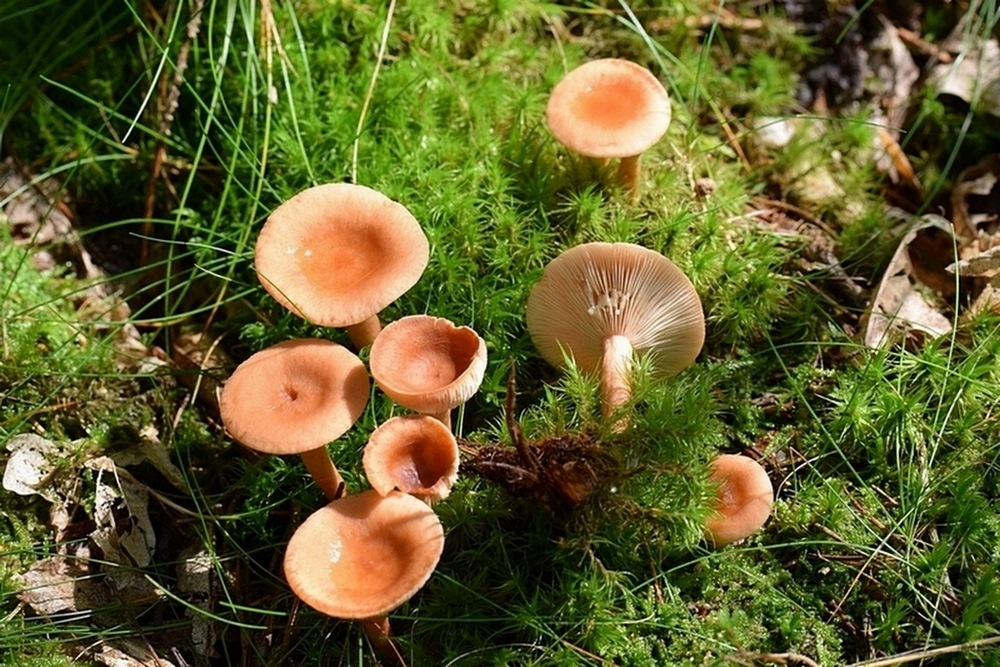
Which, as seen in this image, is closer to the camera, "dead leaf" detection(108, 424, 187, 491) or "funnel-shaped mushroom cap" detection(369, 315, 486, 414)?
"funnel-shaped mushroom cap" detection(369, 315, 486, 414)

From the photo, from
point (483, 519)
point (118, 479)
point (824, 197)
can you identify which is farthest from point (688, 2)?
point (118, 479)

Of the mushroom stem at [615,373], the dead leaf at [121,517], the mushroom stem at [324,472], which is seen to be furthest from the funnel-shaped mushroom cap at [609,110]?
the dead leaf at [121,517]

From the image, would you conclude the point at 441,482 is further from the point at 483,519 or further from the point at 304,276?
the point at 304,276

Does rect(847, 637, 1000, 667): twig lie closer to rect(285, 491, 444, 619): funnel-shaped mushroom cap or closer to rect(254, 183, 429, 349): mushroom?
rect(285, 491, 444, 619): funnel-shaped mushroom cap

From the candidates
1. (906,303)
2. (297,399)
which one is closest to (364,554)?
(297,399)

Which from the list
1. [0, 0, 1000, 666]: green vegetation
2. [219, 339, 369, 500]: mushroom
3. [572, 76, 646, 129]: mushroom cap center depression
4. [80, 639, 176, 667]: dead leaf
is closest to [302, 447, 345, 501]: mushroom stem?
[219, 339, 369, 500]: mushroom

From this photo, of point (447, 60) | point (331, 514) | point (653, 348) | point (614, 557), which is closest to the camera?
point (331, 514)

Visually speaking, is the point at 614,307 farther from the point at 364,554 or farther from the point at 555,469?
the point at 364,554
